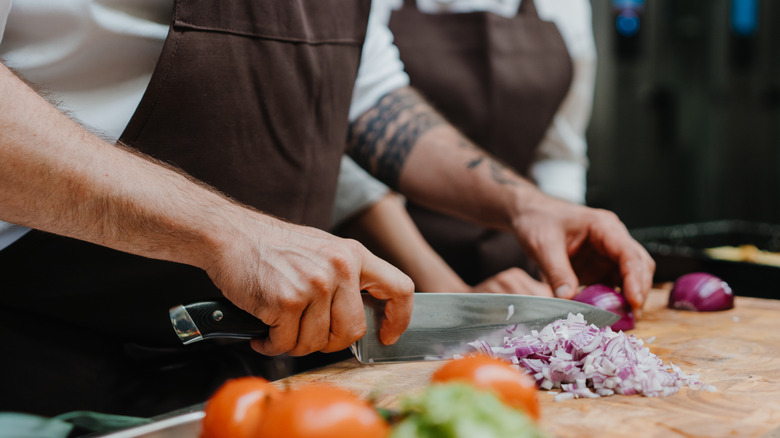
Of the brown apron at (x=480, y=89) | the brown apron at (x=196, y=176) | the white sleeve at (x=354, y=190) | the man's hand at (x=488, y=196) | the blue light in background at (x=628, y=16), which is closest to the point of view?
the brown apron at (x=196, y=176)

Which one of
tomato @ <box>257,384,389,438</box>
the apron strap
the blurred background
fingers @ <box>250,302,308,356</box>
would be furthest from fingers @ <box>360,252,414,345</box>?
the blurred background

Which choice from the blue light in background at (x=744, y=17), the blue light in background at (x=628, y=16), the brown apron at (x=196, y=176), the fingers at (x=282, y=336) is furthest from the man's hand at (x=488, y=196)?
the blue light in background at (x=744, y=17)

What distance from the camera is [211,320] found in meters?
0.91

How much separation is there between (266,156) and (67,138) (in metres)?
0.41

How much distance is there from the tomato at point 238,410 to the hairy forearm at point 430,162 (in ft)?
3.02

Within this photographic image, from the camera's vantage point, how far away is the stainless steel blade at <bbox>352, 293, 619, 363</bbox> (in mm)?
1042

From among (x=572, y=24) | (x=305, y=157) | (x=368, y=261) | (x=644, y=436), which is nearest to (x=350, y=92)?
(x=305, y=157)

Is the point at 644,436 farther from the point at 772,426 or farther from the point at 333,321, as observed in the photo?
the point at 333,321

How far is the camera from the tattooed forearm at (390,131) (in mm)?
1538

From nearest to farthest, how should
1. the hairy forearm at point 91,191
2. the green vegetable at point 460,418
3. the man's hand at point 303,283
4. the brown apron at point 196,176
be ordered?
the green vegetable at point 460,418
the hairy forearm at point 91,191
the man's hand at point 303,283
the brown apron at point 196,176

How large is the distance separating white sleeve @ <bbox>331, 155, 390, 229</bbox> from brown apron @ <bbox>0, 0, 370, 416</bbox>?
0.40m

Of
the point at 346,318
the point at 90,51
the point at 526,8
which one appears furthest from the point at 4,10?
the point at 526,8

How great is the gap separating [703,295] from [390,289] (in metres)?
0.75

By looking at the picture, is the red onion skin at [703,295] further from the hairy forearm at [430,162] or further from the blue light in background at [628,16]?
the blue light in background at [628,16]
